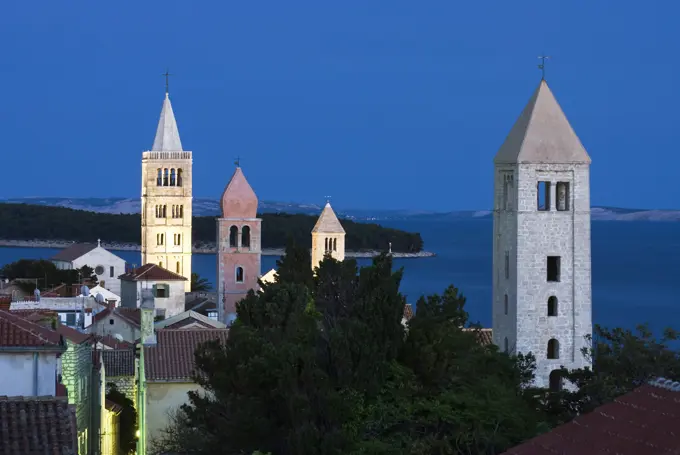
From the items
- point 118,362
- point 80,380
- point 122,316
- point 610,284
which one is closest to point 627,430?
point 80,380

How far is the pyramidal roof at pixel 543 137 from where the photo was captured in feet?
141

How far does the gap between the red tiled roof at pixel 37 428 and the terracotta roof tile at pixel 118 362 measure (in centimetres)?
2900

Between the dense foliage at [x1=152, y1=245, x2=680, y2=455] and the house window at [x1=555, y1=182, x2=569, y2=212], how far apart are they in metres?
13.9

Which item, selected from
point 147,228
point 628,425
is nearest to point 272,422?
point 628,425

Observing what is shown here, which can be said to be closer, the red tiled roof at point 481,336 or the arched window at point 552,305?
the red tiled roof at point 481,336

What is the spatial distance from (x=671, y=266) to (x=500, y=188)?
13245 centimetres

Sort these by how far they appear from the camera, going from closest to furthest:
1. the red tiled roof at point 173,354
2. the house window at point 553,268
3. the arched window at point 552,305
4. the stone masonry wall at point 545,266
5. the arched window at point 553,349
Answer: the red tiled roof at point 173,354 < the stone masonry wall at point 545,266 < the arched window at point 553,349 < the arched window at point 552,305 < the house window at point 553,268

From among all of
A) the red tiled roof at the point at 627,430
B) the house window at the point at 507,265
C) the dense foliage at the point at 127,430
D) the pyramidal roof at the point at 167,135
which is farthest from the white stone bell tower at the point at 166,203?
the red tiled roof at the point at 627,430

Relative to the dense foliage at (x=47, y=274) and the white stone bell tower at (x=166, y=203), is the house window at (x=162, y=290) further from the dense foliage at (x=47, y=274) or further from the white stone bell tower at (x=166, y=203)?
the dense foliage at (x=47, y=274)

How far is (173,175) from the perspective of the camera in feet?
306

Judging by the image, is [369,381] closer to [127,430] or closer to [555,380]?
[555,380]

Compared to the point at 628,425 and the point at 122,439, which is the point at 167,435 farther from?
the point at 628,425

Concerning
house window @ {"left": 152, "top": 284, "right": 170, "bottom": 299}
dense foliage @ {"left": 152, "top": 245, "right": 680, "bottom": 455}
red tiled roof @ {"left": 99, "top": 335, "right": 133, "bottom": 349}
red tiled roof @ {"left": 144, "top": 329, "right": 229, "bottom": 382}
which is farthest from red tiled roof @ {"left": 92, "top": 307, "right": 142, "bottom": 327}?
dense foliage @ {"left": 152, "top": 245, "right": 680, "bottom": 455}

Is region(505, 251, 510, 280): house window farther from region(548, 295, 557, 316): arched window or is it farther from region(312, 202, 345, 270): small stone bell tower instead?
region(312, 202, 345, 270): small stone bell tower
